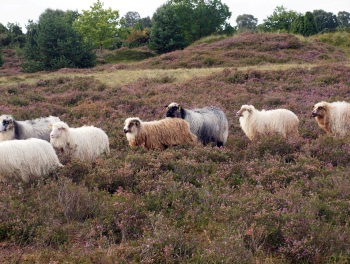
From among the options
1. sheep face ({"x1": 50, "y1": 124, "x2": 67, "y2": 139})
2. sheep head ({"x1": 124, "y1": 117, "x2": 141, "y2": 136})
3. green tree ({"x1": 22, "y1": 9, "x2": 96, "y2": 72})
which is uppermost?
green tree ({"x1": 22, "y1": 9, "x2": 96, "y2": 72})

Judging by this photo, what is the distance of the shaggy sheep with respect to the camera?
439 inches

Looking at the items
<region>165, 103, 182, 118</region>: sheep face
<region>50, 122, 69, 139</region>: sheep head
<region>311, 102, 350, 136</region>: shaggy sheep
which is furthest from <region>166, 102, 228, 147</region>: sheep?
<region>50, 122, 69, 139</region>: sheep head

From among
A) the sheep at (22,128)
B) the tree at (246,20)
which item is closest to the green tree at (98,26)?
the sheep at (22,128)

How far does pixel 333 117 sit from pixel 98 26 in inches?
1874

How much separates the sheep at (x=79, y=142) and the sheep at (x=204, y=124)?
2277 millimetres

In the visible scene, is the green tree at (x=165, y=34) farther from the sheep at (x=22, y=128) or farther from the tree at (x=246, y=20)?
the tree at (x=246, y=20)

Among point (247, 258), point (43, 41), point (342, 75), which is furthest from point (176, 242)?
point (43, 41)

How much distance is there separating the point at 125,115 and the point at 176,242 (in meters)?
10.4

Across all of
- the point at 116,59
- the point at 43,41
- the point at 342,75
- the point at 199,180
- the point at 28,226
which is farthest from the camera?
the point at 116,59

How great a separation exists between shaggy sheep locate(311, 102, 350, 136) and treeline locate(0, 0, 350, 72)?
2682 centimetres

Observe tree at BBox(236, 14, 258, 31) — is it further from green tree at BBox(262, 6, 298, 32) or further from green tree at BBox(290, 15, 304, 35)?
green tree at BBox(290, 15, 304, 35)

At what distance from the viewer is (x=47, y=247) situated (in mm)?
4723

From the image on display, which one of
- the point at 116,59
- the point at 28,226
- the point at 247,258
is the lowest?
the point at 247,258

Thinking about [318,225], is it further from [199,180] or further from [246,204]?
[199,180]
